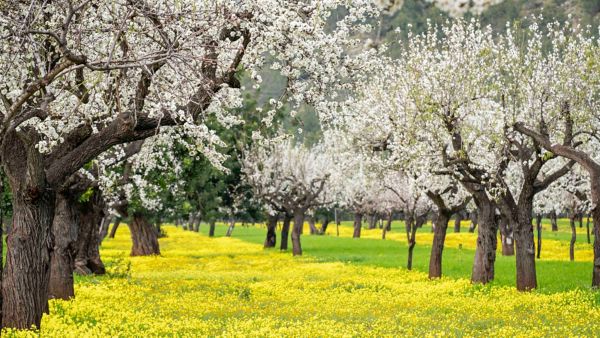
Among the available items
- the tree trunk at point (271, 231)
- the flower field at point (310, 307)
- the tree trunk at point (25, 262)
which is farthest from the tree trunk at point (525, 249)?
the tree trunk at point (271, 231)

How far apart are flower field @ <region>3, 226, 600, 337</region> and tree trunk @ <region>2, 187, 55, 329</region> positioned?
0.76m

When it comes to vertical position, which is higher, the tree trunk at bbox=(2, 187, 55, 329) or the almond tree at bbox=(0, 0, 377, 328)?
the almond tree at bbox=(0, 0, 377, 328)

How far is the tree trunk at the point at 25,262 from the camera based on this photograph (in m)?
16.6

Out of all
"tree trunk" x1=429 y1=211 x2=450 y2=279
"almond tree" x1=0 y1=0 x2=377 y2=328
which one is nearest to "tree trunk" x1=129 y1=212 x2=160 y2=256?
"tree trunk" x1=429 y1=211 x2=450 y2=279

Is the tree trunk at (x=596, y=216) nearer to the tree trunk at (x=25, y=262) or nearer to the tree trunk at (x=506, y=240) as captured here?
the tree trunk at (x=25, y=262)

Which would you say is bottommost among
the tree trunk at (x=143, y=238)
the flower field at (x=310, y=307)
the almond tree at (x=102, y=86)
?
the flower field at (x=310, y=307)

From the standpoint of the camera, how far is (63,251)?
2534cm

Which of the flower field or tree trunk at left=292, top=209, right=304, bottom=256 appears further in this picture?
tree trunk at left=292, top=209, right=304, bottom=256

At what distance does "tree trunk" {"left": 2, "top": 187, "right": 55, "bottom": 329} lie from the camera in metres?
16.6

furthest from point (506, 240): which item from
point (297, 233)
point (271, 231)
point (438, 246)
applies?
point (438, 246)

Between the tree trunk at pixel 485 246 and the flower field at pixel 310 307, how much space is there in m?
1.01

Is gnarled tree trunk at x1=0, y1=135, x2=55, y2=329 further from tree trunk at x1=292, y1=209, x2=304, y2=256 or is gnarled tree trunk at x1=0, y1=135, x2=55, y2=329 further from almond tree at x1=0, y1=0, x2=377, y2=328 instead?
tree trunk at x1=292, y1=209, x2=304, y2=256

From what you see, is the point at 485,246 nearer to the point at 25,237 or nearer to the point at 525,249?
the point at 525,249

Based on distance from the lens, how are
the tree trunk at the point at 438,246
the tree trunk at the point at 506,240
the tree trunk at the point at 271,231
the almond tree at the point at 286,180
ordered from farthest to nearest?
the tree trunk at the point at 271,231
the tree trunk at the point at 506,240
the almond tree at the point at 286,180
the tree trunk at the point at 438,246
